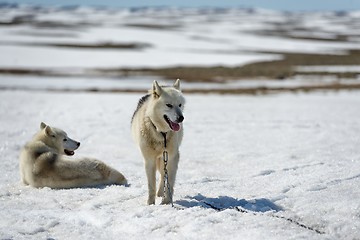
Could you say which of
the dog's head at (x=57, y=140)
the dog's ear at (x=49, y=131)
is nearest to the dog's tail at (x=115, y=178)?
the dog's head at (x=57, y=140)

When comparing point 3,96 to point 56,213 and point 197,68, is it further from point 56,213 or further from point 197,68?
point 197,68

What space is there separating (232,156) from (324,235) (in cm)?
447

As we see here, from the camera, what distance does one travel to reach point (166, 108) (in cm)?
514

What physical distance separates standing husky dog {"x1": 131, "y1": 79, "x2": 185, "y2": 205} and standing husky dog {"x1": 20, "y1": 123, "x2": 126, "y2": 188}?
3.36 ft

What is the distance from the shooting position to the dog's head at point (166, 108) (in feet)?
16.7

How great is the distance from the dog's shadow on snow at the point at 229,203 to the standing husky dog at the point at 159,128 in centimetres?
25

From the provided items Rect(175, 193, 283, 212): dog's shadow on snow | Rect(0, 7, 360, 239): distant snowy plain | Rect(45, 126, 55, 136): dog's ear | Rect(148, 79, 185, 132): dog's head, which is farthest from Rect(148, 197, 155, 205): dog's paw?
Rect(45, 126, 55, 136): dog's ear

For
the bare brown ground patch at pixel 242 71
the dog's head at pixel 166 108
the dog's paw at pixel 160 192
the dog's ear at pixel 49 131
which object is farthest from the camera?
the bare brown ground patch at pixel 242 71

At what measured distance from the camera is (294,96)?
65.8ft

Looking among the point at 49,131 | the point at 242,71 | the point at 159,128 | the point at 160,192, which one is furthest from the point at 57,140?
the point at 242,71

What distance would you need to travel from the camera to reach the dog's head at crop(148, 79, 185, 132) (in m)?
5.08

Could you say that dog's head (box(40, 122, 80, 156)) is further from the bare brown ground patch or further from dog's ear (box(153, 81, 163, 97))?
the bare brown ground patch

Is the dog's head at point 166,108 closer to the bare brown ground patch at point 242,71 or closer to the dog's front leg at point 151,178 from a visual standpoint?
the dog's front leg at point 151,178

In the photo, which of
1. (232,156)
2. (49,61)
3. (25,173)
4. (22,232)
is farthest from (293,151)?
(49,61)
